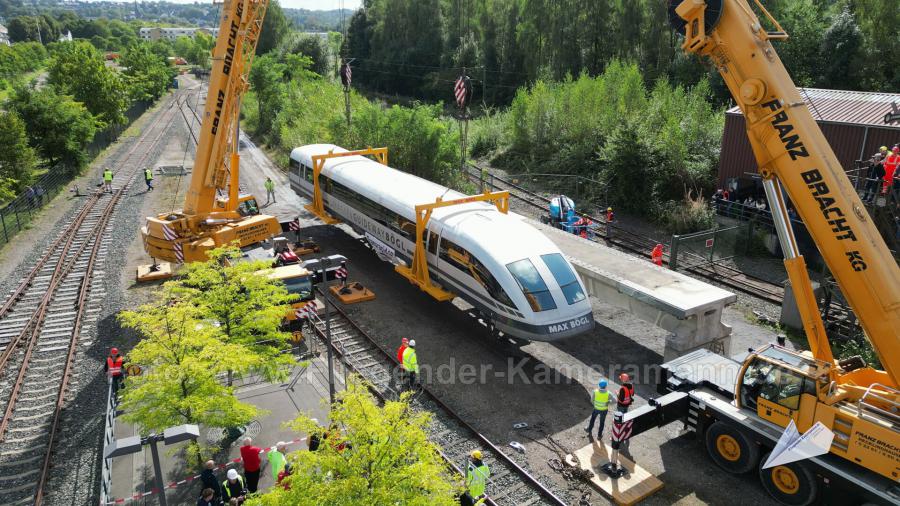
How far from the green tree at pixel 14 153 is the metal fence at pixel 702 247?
118 feet

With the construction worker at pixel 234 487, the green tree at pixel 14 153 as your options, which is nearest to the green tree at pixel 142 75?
the green tree at pixel 14 153

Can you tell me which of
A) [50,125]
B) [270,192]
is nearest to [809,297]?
[270,192]

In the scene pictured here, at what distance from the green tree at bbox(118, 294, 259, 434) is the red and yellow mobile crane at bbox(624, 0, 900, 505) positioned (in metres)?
10.4

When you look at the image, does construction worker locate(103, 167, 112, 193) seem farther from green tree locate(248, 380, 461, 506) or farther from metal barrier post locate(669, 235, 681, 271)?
green tree locate(248, 380, 461, 506)

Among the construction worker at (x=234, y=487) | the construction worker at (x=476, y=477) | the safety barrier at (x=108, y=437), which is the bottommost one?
the safety barrier at (x=108, y=437)

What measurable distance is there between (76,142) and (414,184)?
32807mm

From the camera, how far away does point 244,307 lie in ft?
50.5

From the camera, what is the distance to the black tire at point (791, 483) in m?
11.8

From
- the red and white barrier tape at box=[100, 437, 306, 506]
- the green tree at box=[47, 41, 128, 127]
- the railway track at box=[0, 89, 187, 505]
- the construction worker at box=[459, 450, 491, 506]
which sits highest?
the green tree at box=[47, 41, 128, 127]

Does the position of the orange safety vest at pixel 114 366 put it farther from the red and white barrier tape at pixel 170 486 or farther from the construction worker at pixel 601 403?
the construction worker at pixel 601 403

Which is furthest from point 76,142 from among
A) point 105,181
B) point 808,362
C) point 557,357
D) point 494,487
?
point 808,362

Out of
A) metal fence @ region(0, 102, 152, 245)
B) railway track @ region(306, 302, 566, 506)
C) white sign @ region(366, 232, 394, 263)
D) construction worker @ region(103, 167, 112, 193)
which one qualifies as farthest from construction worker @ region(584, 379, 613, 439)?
construction worker @ region(103, 167, 112, 193)

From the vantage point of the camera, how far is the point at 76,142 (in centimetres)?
4441

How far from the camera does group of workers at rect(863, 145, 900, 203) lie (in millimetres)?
17875
